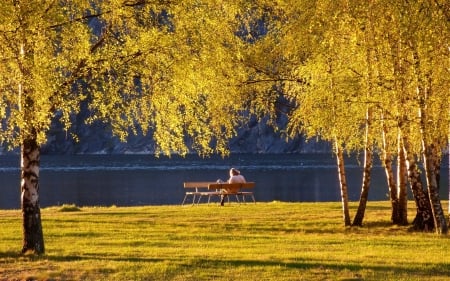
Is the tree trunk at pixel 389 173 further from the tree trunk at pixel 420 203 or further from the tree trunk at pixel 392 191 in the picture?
the tree trunk at pixel 420 203

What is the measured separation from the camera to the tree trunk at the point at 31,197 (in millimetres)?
18625

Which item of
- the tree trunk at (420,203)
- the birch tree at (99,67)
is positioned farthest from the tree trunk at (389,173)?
the birch tree at (99,67)

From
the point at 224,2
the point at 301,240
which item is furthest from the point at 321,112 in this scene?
the point at 224,2

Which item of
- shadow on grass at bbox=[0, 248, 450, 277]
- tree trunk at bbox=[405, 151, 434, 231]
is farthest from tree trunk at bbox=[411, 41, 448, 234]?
shadow on grass at bbox=[0, 248, 450, 277]

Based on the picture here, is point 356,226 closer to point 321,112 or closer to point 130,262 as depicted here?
point 321,112

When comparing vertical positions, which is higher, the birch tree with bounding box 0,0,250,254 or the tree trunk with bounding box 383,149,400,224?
the birch tree with bounding box 0,0,250,254

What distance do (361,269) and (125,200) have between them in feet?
222

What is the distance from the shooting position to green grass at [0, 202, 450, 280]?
15.7m

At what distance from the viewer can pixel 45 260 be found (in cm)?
1761

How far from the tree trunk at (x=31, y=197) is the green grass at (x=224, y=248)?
0.48 m

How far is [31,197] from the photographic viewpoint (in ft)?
61.4

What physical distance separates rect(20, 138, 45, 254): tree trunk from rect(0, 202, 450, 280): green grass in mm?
485

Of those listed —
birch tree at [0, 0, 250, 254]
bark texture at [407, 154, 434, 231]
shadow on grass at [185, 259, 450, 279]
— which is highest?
birch tree at [0, 0, 250, 254]

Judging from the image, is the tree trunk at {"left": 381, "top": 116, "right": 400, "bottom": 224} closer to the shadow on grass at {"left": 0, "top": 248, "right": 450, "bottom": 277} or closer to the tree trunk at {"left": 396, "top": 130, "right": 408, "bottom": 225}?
the tree trunk at {"left": 396, "top": 130, "right": 408, "bottom": 225}
